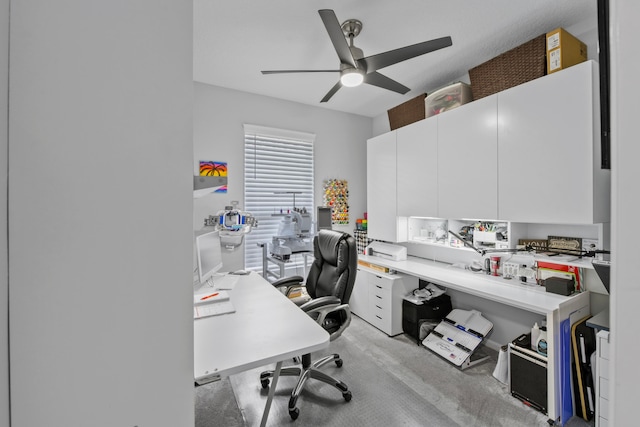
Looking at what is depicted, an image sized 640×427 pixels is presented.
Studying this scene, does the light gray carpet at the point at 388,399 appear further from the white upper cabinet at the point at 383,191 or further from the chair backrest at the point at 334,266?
the white upper cabinet at the point at 383,191

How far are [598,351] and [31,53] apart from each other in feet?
7.84

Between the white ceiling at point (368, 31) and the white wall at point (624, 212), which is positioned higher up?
the white ceiling at point (368, 31)

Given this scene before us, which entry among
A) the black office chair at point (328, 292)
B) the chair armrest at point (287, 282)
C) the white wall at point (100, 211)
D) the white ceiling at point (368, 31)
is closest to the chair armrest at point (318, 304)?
the black office chair at point (328, 292)

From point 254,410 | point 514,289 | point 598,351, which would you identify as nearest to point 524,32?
point 514,289

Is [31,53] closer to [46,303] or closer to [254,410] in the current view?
[46,303]

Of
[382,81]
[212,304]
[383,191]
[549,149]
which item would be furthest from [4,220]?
[383,191]

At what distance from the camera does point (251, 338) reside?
1278 mm

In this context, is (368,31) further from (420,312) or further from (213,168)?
(420,312)

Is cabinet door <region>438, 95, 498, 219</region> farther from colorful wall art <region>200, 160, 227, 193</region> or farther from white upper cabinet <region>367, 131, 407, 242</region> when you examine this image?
colorful wall art <region>200, 160, 227, 193</region>

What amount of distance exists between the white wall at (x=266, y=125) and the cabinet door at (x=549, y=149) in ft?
6.74

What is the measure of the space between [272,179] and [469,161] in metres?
2.19

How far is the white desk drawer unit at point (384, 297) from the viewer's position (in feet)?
8.97

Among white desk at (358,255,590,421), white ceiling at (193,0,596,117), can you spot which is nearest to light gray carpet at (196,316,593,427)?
white desk at (358,255,590,421)

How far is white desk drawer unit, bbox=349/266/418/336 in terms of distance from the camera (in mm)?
2734
